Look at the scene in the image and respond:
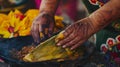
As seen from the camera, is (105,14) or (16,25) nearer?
(105,14)

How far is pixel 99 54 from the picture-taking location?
1.37m

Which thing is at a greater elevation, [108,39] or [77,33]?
[77,33]

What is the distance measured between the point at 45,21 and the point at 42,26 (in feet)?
0.10

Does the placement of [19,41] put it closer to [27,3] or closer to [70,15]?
[27,3]

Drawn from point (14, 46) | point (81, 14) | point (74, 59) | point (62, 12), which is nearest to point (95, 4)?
point (74, 59)

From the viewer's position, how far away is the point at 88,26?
1.21 m

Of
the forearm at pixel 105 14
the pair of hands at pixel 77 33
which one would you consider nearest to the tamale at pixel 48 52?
→ the pair of hands at pixel 77 33

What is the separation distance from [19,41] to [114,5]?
1.43 ft

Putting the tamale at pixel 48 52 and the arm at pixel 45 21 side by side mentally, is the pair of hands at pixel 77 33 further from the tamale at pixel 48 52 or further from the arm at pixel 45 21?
the arm at pixel 45 21

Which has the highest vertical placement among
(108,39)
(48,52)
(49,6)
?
A: (49,6)

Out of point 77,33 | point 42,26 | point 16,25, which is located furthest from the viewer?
point 16,25

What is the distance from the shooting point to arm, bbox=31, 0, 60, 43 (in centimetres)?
134

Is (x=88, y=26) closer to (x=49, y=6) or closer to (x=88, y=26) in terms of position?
(x=88, y=26)

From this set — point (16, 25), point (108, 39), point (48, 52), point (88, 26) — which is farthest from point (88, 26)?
point (16, 25)
